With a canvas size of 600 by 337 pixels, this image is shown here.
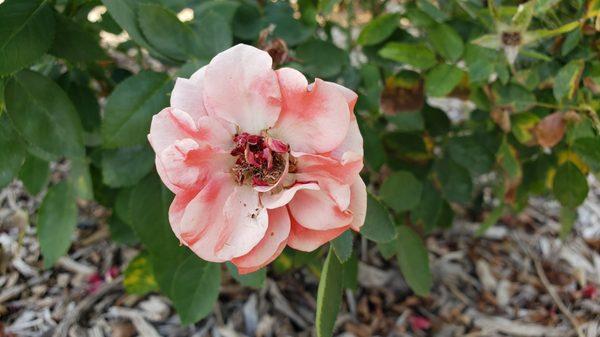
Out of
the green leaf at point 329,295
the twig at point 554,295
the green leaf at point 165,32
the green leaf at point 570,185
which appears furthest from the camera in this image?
the twig at point 554,295

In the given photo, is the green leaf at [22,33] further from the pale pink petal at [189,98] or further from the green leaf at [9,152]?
the pale pink petal at [189,98]

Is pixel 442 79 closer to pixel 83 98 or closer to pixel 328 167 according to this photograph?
pixel 328 167

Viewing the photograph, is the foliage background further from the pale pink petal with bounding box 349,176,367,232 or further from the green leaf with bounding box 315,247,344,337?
the pale pink petal with bounding box 349,176,367,232

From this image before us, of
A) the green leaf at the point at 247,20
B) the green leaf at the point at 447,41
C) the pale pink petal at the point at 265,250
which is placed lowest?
the green leaf at the point at 247,20

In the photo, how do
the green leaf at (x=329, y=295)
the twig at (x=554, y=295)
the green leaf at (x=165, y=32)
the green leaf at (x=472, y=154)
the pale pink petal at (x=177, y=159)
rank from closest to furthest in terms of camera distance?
the pale pink petal at (x=177, y=159) < the green leaf at (x=329, y=295) < the green leaf at (x=165, y=32) < the green leaf at (x=472, y=154) < the twig at (x=554, y=295)

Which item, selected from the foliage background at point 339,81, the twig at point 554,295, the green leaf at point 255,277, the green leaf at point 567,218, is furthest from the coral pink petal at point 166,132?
the twig at point 554,295

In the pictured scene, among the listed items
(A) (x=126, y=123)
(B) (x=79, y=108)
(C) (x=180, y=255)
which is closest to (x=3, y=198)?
(B) (x=79, y=108)
